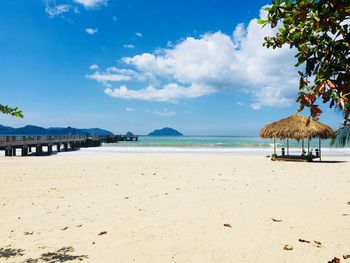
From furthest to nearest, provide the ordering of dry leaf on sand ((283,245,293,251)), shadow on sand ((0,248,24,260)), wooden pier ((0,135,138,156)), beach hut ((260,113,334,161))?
wooden pier ((0,135,138,156)) < beach hut ((260,113,334,161)) < dry leaf on sand ((283,245,293,251)) < shadow on sand ((0,248,24,260))

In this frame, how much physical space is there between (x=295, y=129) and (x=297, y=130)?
16 centimetres

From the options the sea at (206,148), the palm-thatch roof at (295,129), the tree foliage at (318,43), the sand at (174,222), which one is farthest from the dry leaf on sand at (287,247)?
the palm-thatch roof at (295,129)

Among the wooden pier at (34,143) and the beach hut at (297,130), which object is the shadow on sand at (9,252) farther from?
the wooden pier at (34,143)

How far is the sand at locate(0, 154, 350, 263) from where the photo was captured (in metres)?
5.29

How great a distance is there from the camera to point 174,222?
7.01 m

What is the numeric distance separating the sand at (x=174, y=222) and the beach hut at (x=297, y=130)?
10531mm

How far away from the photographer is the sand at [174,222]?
5.29 meters

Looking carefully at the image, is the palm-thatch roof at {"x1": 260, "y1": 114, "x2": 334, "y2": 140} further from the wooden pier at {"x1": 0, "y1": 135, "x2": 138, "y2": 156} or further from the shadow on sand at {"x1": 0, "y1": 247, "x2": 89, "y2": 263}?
the wooden pier at {"x1": 0, "y1": 135, "x2": 138, "y2": 156}

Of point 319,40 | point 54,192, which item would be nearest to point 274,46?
point 319,40

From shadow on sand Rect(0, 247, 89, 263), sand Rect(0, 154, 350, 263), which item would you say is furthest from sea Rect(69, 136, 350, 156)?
shadow on sand Rect(0, 247, 89, 263)

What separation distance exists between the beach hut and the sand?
34.6 feet

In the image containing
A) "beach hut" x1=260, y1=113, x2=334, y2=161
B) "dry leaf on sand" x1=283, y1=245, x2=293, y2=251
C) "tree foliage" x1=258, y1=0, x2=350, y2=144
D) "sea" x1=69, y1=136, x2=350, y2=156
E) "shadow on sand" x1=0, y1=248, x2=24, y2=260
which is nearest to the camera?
"tree foliage" x1=258, y1=0, x2=350, y2=144

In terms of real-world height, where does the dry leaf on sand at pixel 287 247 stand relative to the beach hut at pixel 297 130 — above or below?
below

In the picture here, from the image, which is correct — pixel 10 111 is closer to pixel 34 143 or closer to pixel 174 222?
pixel 174 222
